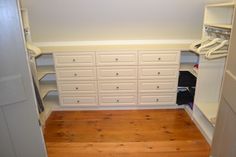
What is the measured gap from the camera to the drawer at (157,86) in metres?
→ 2.90

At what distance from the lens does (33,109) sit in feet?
4.29

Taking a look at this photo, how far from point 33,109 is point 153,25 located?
6.40 ft

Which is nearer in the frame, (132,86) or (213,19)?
(213,19)

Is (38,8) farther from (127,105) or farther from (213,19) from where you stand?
(213,19)

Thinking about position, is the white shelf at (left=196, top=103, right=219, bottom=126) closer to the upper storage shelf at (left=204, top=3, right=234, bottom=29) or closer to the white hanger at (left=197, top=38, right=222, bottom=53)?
the white hanger at (left=197, top=38, right=222, bottom=53)

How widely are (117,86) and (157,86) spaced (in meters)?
0.58

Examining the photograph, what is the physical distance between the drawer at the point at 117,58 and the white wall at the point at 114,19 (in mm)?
309

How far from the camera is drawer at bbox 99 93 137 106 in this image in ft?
9.79

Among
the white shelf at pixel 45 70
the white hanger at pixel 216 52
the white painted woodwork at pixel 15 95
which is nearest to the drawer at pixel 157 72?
the white hanger at pixel 216 52

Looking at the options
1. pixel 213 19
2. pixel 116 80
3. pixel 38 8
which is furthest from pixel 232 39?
pixel 38 8

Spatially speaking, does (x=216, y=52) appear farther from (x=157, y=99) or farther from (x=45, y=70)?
(x=45, y=70)

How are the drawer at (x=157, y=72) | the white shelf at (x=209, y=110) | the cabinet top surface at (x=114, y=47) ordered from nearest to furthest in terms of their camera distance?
1. the white shelf at (x=209, y=110)
2. the cabinet top surface at (x=114, y=47)
3. the drawer at (x=157, y=72)

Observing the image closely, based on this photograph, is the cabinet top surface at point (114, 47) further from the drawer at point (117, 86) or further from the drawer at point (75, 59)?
the drawer at point (117, 86)

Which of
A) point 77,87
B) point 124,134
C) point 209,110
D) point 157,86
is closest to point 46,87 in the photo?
point 77,87
